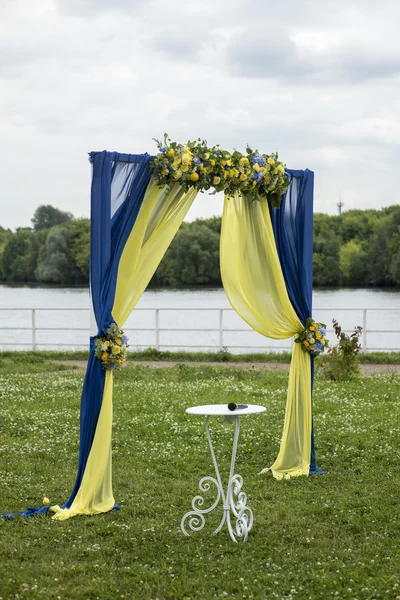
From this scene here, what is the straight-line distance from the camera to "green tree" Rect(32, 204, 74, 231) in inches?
2341

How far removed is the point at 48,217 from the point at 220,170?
177 ft

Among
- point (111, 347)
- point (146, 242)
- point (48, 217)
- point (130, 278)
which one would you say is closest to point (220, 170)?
point (146, 242)

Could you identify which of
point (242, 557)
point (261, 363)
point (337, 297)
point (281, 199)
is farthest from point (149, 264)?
point (337, 297)

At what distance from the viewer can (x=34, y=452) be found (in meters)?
9.42

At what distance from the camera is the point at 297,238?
8750 mm

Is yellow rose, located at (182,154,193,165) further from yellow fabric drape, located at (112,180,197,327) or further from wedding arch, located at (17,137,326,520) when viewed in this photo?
yellow fabric drape, located at (112,180,197,327)

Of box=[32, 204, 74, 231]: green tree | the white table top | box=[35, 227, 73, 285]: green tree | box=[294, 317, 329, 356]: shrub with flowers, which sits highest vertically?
box=[32, 204, 74, 231]: green tree

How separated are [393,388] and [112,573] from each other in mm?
8816

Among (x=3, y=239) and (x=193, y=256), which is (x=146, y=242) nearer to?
(x=193, y=256)

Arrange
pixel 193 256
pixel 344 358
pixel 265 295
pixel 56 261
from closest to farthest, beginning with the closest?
1. pixel 265 295
2. pixel 344 358
3. pixel 193 256
4. pixel 56 261

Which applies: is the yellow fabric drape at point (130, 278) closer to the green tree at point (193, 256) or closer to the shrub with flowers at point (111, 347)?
the shrub with flowers at point (111, 347)

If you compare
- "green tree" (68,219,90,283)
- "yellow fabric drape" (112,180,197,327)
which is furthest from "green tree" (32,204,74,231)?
"yellow fabric drape" (112,180,197,327)

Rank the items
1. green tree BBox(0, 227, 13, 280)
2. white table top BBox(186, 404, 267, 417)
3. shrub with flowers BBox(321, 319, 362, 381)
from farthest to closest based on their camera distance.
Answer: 1. green tree BBox(0, 227, 13, 280)
2. shrub with flowers BBox(321, 319, 362, 381)
3. white table top BBox(186, 404, 267, 417)

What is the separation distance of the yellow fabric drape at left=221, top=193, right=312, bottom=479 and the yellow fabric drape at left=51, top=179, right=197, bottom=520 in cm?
90
